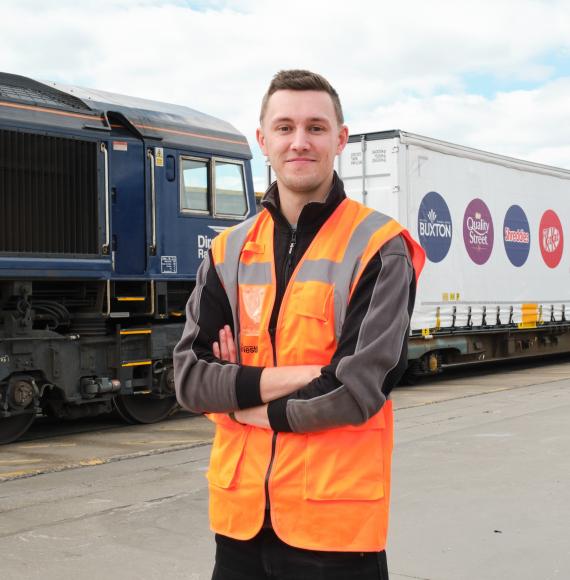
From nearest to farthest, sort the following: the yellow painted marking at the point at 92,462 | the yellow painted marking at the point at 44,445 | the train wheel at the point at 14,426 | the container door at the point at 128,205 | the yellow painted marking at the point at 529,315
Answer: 1. the yellow painted marking at the point at 92,462
2. the yellow painted marking at the point at 44,445
3. the train wheel at the point at 14,426
4. the container door at the point at 128,205
5. the yellow painted marking at the point at 529,315

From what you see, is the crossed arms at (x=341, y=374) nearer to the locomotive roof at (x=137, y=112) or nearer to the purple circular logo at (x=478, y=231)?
the locomotive roof at (x=137, y=112)

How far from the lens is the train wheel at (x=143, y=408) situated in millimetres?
11336

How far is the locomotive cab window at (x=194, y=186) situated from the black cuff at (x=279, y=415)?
30.5 ft

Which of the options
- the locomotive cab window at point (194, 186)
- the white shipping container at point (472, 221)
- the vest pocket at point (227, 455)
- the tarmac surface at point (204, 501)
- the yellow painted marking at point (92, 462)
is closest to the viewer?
the vest pocket at point (227, 455)

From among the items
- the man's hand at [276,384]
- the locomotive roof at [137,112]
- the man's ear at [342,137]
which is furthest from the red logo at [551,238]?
the man's hand at [276,384]

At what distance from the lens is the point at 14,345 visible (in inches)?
388

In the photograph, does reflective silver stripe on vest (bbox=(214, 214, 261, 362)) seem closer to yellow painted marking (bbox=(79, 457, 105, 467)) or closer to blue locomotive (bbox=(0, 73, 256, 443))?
yellow painted marking (bbox=(79, 457, 105, 467))

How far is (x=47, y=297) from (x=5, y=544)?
17.6ft

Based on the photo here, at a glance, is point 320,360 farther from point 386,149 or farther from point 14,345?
point 386,149

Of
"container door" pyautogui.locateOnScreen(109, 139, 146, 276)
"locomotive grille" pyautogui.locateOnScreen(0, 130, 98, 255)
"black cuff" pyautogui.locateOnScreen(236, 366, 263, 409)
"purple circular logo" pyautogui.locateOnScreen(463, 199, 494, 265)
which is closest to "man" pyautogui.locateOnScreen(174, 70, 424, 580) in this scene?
"black cuff" pyautogui.locateOnScreen(236, 366, 263, 409)

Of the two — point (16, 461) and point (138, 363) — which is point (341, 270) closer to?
point (16, 461)

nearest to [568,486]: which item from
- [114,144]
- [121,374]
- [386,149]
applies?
[121,374]

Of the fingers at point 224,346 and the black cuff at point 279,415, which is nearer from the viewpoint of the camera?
the black cuff at point 279,415

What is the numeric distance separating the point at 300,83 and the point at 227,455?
105 cm
